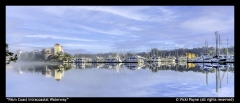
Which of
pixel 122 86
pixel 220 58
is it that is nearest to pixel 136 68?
pixel 122 86

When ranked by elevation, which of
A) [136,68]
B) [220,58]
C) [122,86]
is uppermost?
[220,58]

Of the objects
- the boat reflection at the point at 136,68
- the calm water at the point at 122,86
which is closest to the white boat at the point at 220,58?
the boat reflection at the point at 136,68

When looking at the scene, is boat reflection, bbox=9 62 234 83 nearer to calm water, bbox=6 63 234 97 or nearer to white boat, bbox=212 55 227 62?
calm water, bbox=6 63 234 97

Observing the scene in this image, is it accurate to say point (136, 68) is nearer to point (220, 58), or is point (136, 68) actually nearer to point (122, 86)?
point (122, 86)

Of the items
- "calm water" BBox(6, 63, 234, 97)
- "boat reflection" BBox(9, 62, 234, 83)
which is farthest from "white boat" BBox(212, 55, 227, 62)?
"calm water" BBox(6, 63, 234, 97)

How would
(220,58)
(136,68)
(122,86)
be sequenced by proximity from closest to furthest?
1. (122,86)
2. (136,68)
3. (220,58)

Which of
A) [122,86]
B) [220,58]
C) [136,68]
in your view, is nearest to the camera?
[122,86]
